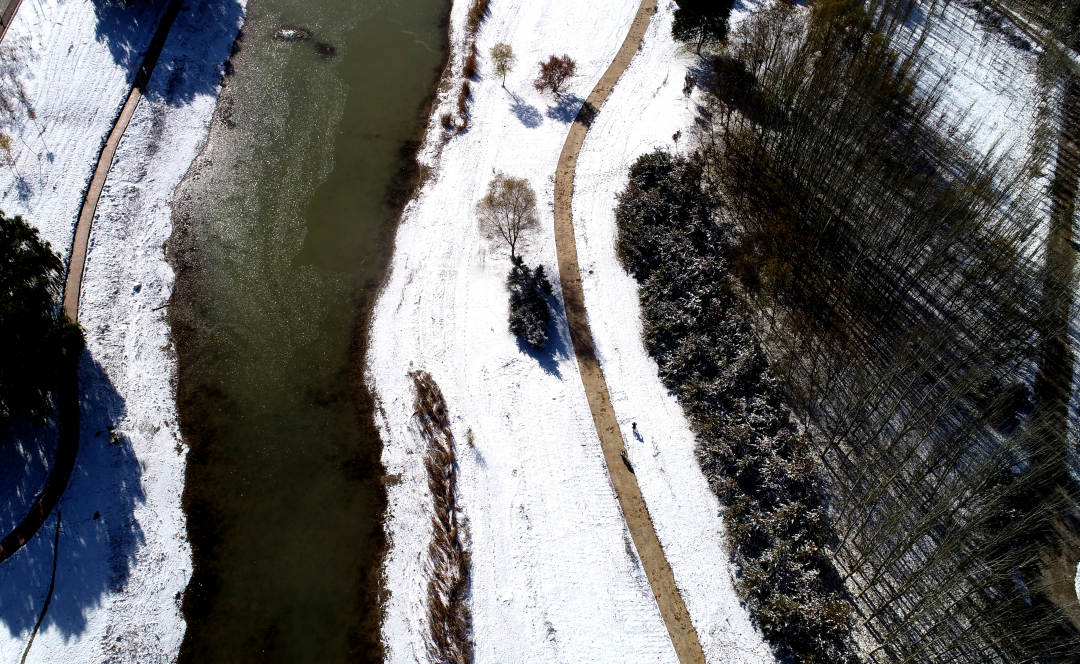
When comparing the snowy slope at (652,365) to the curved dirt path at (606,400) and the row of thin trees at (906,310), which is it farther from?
the row of thin trees at (906,310)

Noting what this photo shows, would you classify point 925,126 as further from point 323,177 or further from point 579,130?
A: point 323,177

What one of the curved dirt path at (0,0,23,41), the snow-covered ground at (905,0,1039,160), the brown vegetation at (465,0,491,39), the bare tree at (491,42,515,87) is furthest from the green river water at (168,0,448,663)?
the snow-covered ground at (905,0,1039,160)

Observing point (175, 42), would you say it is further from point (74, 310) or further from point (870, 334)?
point (870, 334)

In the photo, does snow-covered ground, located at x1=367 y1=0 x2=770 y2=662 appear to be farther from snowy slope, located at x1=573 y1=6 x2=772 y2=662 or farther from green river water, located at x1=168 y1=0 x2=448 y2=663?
green river water, located at x1=168 y1=0 x2=448 y2=663

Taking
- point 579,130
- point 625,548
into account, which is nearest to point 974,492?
point 625,548

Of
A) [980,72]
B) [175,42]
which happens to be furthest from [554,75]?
[980,72]
